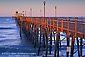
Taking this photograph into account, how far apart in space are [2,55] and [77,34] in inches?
375

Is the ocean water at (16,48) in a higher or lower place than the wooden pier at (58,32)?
lower

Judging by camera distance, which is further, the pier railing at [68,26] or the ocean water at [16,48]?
the ocean water at [16,48]

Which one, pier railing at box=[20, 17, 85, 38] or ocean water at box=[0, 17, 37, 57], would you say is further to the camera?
ocean water at box=[0, 17, 37, 57]

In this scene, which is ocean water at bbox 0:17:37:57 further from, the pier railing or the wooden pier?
the pier railing

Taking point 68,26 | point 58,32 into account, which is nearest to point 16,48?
point 58,32

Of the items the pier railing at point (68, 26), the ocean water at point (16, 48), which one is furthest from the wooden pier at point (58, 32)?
the ocean water at point (16, 48)

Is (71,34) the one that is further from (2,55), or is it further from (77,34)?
(2,55)

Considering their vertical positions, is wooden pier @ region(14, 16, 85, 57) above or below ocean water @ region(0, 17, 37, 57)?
Result: above

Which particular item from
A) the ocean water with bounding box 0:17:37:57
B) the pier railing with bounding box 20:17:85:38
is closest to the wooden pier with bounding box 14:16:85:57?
the pier railing with bounding box 20:17:85:38

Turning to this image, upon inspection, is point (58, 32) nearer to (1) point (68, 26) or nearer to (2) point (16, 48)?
(1) point (68, 26)

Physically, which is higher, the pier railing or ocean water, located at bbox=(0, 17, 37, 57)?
the pier railing

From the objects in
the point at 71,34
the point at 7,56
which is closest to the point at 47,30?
the point at 7,56

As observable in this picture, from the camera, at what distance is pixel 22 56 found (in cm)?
1717

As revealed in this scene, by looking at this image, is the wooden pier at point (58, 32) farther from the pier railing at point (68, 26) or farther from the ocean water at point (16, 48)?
the ocean water at point (16, 48)
